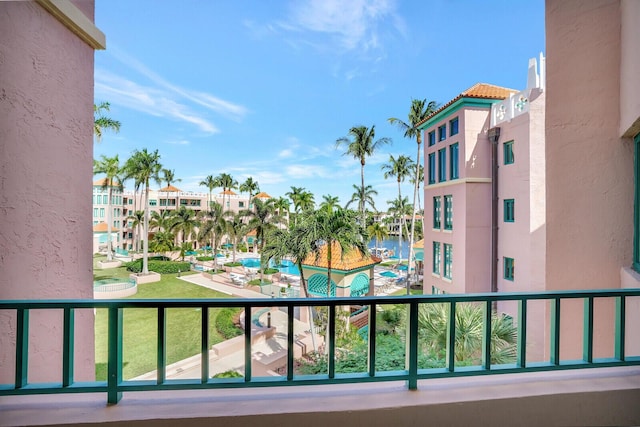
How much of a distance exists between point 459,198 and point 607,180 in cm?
802

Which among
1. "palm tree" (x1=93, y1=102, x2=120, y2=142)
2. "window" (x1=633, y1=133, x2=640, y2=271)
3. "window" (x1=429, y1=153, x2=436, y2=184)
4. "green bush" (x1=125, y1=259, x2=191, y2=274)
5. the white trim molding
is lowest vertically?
"green bush" (x1=125, y1=259, x2=191, y2=274)

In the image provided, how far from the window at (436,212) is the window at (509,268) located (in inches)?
115

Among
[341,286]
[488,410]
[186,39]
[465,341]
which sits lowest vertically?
[341,286]

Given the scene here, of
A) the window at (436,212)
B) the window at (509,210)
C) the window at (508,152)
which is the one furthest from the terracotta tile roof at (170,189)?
the window at (509,210)

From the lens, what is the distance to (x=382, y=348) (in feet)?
21.0

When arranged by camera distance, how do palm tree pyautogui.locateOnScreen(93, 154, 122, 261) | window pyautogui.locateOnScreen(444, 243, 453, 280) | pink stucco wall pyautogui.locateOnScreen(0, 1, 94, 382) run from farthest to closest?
palm tree pyautogui.locateOnScreen(93, 154, 122, 261) < window pyautogui.locateOnScreen(444, 243, 453, 280) < pink stucco wall pyautogui.locateOnScreen(0, 1, 94, 382)

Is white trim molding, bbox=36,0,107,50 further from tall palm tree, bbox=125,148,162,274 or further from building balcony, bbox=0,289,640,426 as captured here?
tall palm tree, bbox=125,148,162,274

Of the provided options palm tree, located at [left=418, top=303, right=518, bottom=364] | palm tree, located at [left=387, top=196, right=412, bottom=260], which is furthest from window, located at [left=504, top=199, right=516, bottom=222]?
palm tree, located at [left=387, top=196, right=412, bottom=260]

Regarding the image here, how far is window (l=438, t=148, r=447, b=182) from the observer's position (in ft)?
39.1

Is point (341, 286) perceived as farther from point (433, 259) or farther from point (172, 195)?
point (172, 195)

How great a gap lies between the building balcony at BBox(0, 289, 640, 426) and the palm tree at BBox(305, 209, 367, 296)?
9573 millimetres

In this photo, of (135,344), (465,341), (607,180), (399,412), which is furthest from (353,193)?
(399,412)

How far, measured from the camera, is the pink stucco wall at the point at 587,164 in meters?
3.09

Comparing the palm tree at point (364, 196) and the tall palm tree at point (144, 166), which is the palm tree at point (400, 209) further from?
the tall palm tree at point (144, 166)
